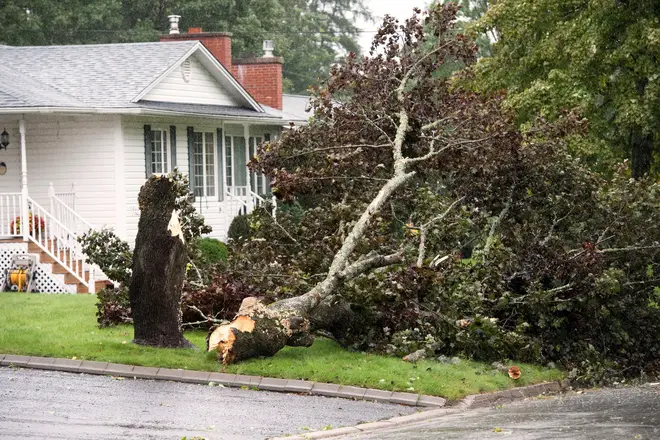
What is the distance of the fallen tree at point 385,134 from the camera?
16609 mm

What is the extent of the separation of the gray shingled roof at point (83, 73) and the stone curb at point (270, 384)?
11.2 metres

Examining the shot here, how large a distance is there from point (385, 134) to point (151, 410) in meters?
6.79

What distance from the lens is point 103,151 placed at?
26.5 meters

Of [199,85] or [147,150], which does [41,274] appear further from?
[199,85]

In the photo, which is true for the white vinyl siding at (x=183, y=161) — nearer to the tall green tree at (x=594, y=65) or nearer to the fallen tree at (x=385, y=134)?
the tall green tree at (x=594, y=65)

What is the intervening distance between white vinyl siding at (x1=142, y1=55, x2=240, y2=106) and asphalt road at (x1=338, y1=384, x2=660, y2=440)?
16.8 metres

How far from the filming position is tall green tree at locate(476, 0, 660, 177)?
2344cm

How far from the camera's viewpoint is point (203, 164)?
29781mm

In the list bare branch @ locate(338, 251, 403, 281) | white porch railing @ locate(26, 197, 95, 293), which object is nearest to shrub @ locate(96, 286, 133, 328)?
bare branch @ locate(338, 251, 403, 281)

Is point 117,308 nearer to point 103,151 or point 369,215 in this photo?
point 369,215

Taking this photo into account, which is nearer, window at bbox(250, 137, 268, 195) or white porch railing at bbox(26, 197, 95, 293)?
white porch railing at bbox(26, 197, 95, 293)

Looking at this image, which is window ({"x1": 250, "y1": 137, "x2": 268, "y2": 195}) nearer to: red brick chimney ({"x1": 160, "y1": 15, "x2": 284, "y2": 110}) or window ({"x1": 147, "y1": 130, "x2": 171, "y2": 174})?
red brick chimney ({"x1": 160, "y1": 15, "x2": 284, "y2": 110})

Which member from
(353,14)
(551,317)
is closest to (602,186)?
(551,317)

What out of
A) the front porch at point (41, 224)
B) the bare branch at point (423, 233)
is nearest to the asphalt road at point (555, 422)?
the bare branch at point (423, 233)
